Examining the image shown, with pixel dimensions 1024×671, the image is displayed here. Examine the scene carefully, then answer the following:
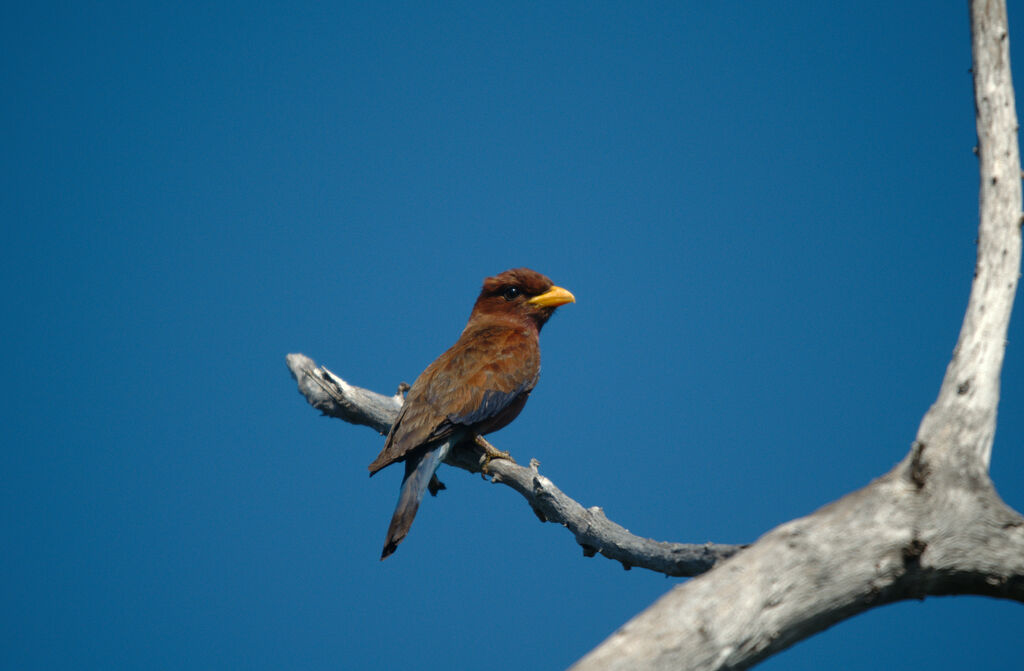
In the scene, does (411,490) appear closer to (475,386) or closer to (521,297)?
(475,386)

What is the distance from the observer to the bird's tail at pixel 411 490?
169 inches

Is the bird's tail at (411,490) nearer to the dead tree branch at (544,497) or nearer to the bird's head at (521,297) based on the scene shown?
the dead tree branch at (544,497)

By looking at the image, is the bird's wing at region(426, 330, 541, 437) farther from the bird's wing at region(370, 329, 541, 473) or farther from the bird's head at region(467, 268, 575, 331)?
the bird's head at region(467, 268, 575, 331)

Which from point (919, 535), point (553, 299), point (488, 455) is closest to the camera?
point (919, 535)

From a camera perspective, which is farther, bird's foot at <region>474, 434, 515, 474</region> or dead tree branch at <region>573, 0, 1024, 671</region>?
bird's foot at <region>474, 434, 515, 474</region>

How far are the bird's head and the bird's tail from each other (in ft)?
4.51

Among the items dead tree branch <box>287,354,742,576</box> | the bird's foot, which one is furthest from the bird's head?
the bird's foot

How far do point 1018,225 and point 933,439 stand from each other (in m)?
0.89

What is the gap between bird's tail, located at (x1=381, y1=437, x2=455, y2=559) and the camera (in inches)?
169

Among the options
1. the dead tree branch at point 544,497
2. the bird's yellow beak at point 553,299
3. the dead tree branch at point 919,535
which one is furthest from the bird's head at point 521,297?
the dead tree branch at point 919,535

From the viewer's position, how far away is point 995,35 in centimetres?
306

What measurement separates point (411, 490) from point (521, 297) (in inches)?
76.2

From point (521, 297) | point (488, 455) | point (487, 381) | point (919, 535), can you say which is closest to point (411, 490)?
point (488, 455)

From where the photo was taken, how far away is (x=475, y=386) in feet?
16.2
